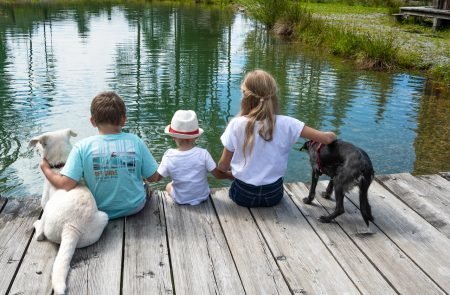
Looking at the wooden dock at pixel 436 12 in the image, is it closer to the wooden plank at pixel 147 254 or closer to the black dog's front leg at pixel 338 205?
the black dog's front leg at pixel 338 205

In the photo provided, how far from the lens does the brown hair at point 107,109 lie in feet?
10.8

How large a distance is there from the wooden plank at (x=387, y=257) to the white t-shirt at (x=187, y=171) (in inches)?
41.5

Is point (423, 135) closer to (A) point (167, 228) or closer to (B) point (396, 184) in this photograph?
(B) point (396, 184)

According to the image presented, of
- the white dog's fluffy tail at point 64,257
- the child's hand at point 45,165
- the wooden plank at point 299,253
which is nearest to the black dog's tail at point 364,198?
the wooden plank at point 299,253

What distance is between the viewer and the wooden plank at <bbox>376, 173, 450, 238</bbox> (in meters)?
3.76

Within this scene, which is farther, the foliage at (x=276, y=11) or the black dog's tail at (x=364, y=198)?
the foliage at (x=276, y=11)

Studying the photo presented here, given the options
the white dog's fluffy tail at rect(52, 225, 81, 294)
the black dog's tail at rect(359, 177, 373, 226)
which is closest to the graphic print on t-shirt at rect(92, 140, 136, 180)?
the white dog's fluffy tail at rect(52, 225, 81, 294)

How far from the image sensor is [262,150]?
3658mm

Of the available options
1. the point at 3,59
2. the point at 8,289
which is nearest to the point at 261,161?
the point at 8,289

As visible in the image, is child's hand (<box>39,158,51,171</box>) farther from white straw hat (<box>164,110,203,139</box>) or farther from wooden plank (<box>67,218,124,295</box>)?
white straw hat (<box>164,110,203,139</box>)

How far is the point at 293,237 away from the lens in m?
3.40

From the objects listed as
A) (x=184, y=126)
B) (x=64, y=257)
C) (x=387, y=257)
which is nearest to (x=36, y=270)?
(x=64, y=257)

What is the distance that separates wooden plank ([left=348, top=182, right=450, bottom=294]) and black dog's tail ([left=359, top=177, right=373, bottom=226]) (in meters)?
0.19

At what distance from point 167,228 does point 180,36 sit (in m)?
14.0
